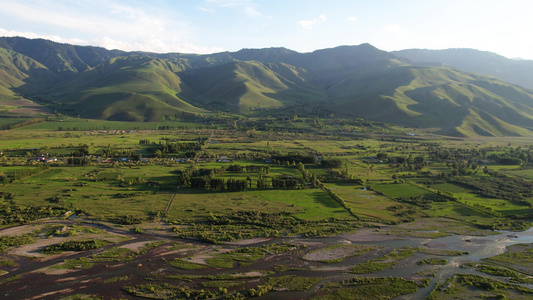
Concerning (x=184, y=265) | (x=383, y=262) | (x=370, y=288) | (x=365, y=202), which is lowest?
(x=184, y=265)

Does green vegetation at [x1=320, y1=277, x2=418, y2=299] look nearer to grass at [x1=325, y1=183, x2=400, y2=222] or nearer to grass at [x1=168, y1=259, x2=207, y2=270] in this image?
grass at [x1=168, y1=259, x2=207, y2=270]

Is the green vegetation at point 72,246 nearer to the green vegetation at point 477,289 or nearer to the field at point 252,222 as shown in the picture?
the field at point 252,222

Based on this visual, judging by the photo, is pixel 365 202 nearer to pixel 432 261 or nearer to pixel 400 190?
pixel 400 190

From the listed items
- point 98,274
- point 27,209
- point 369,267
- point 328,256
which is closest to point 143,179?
point 27,209

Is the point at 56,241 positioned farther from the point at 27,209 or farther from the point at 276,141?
the point at 276,141

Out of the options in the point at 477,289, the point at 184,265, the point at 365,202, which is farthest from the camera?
the point at 365,202

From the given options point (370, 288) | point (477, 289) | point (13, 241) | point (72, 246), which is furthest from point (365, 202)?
point (13, 241)

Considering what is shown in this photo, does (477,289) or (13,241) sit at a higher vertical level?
(477,289)

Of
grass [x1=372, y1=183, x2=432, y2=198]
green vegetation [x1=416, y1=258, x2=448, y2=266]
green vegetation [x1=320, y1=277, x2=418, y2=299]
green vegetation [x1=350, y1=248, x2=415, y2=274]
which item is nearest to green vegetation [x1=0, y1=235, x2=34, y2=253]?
green vegetation [x1=320, y1=277, x2=418, y2=299]

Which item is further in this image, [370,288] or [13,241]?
[13,241]
